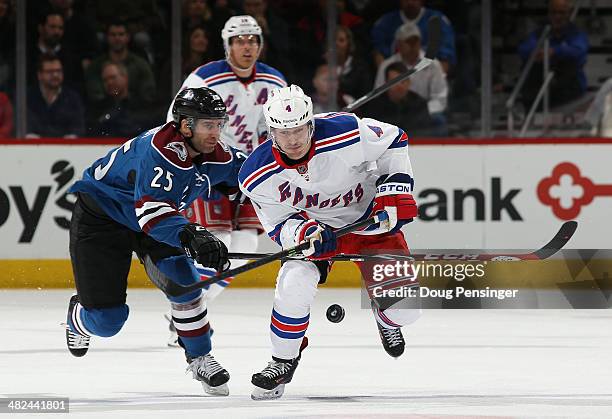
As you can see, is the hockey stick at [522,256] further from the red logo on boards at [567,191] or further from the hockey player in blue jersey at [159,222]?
the red logo on boards at [567,191]

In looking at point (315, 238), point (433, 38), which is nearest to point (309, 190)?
point (315, 238)

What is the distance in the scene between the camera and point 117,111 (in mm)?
8586

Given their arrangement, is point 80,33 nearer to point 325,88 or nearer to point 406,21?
point 325,88

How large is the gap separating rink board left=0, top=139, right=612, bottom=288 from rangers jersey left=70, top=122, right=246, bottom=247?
335 centimetres

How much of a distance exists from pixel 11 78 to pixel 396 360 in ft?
12.3

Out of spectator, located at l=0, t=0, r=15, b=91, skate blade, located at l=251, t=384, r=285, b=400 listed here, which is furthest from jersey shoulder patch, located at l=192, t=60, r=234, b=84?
skate blade, located at l=251, t=384, r=285, b=400

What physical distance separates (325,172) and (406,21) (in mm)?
4030

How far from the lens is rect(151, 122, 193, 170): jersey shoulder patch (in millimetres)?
4680

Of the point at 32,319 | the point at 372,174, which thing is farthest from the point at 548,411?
the point at 32,319

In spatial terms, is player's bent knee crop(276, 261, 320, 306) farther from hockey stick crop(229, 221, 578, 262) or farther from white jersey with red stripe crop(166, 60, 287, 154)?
white jersey with red stripe crop(166, 60, 287, 154)

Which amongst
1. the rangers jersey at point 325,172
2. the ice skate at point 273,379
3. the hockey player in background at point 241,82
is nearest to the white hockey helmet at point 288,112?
the rangers jersey at point 325,172

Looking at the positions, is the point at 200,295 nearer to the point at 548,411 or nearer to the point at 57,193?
the point at 548,411

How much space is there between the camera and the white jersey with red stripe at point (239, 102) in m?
6.60

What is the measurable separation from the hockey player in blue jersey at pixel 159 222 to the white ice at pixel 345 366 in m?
0.20
